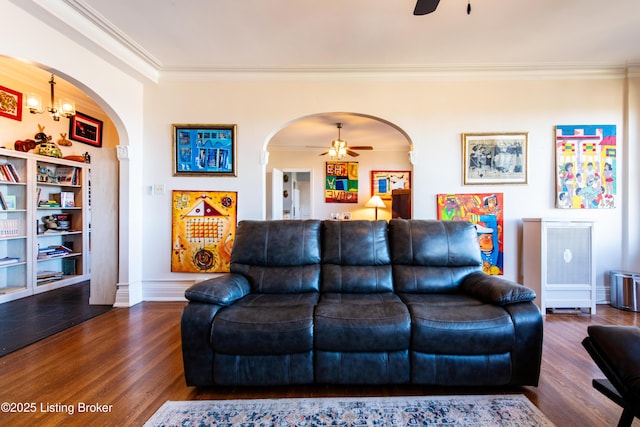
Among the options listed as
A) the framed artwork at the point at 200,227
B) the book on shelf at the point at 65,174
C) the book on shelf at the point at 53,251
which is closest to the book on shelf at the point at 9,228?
the book on shelf at the point at 53,251

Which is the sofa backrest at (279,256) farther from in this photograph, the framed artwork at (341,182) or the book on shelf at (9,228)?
the framed artwork at (341,182)

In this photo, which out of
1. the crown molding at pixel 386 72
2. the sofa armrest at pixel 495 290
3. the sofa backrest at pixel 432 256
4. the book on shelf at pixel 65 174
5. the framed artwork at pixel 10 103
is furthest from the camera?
the book on shelf at pixel 65 174

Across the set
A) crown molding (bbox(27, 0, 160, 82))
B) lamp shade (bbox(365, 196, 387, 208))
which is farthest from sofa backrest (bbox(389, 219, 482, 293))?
lamp shade (bbox(365, 196, 387, 208))

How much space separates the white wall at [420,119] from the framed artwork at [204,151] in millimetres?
96

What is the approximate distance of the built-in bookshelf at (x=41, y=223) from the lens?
363 cm

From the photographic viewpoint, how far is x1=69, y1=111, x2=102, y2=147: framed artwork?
4.32 m

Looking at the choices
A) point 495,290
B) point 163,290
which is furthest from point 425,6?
point 163,290

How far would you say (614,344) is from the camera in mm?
1099

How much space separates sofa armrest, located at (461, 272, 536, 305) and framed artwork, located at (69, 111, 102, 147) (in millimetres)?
5693

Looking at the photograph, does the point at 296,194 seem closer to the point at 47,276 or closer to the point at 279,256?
the point at 47,276

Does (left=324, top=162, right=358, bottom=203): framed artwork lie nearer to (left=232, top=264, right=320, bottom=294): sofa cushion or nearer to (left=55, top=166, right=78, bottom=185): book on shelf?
(left=232, top=264, right=320, bottom=294): sofa cushion

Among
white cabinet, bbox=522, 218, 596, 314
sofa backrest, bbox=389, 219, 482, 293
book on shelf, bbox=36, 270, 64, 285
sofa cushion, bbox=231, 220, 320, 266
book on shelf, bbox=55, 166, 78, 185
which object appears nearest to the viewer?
sofa backrest, bbox=389, 219, 482, 293

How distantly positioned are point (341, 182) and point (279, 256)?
432cm

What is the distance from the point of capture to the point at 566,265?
9.89 feet
